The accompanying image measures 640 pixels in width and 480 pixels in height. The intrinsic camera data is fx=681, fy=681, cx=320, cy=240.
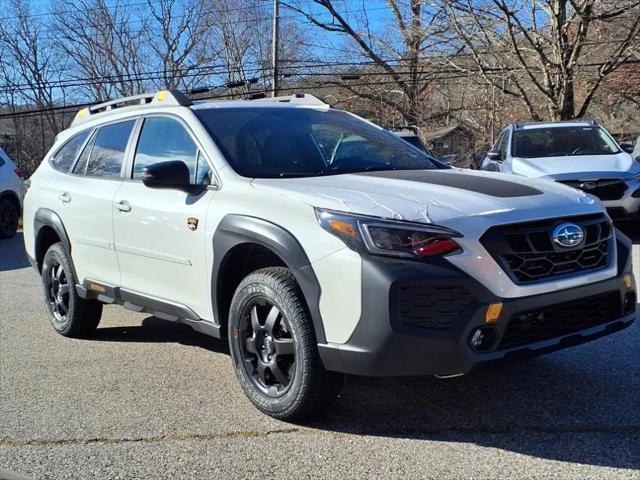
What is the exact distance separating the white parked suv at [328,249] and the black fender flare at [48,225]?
1.18 feet

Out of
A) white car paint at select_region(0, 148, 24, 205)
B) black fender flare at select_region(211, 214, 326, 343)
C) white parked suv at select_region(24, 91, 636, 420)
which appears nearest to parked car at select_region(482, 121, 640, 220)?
white parked suv at select_region(24, 91, 636, 420)

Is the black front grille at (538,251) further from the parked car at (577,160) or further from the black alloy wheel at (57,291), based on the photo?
the parked car at (577,160)

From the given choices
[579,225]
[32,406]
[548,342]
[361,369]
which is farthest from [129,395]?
[579,225]

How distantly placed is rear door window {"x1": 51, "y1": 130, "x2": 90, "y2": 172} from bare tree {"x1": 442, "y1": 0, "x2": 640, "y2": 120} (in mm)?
16081

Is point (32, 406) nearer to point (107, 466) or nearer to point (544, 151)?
point (107, 466)

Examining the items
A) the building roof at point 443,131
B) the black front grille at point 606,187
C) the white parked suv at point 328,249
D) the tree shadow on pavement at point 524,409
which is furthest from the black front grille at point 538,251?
the building roof at point 443,131

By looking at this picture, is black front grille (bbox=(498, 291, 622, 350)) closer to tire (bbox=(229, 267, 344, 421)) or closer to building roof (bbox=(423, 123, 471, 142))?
tire (bbox=(229, 267, 344, 421))

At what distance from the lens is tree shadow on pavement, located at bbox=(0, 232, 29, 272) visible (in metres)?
9.95

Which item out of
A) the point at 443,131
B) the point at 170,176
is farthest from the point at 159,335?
the point at 443,131

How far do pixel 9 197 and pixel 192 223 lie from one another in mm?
10186

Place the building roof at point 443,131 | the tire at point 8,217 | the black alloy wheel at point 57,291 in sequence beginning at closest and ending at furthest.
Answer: the black alloy wheel at point 57,291 < the tire at point 8,217 < the building roof at point 443,131

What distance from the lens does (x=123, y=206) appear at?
4707 millimetres

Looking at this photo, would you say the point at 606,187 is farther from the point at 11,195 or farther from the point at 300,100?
the point at 11,195

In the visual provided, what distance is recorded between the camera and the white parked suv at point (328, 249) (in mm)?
3115
